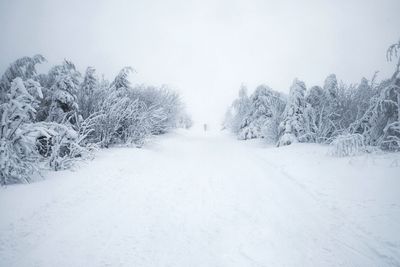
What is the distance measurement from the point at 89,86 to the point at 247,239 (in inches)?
335

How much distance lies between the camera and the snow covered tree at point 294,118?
10.4 m

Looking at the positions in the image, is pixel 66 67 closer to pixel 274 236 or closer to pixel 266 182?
pixel 266 182

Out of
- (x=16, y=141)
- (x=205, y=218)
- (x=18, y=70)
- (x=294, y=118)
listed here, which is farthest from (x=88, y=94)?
(x=294, y=118)

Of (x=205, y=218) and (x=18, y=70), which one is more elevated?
(x=18, y=70)

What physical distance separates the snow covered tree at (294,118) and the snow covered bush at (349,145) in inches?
135

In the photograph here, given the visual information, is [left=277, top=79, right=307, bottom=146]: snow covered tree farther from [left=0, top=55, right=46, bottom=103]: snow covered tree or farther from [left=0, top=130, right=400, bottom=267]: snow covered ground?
[left=0, top=55, right=46, bottom=103]: snow covered tree

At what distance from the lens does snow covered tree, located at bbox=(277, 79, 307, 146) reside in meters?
10.4

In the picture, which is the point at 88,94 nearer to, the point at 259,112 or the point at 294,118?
the point at 294,118

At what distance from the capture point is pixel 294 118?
1073 centimetres

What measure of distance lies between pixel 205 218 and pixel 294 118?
28.5 feet

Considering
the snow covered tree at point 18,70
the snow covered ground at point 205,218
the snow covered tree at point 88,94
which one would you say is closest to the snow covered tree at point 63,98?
the snow covered tree at point 18,70

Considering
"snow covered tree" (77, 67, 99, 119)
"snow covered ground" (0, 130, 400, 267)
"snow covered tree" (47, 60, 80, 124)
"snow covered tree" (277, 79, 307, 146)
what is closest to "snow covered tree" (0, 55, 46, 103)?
"snow covered tree" (47, 60, 80, 124)

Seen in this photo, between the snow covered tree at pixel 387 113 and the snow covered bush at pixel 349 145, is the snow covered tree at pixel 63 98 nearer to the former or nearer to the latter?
the snow covered bush at pixel 349 145

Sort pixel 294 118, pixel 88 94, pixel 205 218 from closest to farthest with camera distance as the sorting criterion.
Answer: pixel 205 218, pixel 88 94, pixel 294 118
